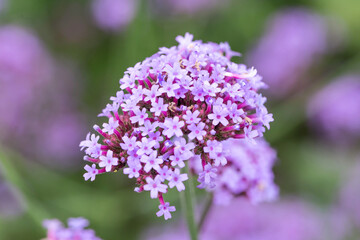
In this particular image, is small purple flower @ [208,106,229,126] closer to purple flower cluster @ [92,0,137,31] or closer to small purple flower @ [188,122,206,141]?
small purple flower @ [188,122,206,141]

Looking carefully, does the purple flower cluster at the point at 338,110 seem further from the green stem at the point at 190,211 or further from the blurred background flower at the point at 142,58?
the green stem at the point at 190,211

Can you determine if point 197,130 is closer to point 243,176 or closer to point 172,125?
point 172,125

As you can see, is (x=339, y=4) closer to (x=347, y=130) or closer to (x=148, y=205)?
(x=347, y=130)

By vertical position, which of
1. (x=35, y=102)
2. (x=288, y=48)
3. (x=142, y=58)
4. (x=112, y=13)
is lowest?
(x=142, y=58)

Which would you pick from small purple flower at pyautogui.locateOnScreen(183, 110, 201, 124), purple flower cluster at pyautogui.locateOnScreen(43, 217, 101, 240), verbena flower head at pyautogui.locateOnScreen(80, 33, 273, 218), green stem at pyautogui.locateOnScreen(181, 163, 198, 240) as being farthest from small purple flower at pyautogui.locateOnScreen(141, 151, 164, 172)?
purple flower cluster at pyautogui.locateOnScreen(43, 217, 101, 240)

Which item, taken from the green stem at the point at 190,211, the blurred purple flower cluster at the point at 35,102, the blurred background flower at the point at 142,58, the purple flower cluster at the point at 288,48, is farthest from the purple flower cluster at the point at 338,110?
the green stem at the point at 190,211

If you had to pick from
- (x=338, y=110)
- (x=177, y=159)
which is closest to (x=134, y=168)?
(x=177, y=159)

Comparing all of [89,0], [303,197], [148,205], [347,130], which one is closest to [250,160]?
[148,205]
